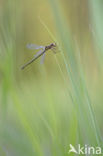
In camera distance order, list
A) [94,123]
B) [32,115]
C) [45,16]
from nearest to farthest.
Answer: [94,123] < [32,115] < [45,16]

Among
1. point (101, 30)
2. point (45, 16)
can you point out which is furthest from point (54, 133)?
point (45, 16)

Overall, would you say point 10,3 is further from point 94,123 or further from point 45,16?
point 45,16

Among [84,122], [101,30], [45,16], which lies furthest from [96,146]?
[45,16]

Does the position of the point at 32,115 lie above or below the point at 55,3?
below

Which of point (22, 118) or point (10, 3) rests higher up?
point (10, 3)

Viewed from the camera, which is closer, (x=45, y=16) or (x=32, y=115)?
(x=32, y=115)

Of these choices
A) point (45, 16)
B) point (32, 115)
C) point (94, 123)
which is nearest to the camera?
point (94, 123)

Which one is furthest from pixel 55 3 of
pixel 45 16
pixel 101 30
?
pixel 45 16

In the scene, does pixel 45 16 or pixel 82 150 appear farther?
pixel 45 16

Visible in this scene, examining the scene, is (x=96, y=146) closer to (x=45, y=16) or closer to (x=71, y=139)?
(x=71, y=139)
